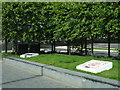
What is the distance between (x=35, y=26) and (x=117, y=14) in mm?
8061

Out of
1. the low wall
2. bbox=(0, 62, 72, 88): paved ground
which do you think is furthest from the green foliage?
bbox=(0, 62, 72, 88): paved ground

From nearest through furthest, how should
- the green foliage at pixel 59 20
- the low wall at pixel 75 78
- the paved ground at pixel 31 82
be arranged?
the low wall at pixel 75 78 → the paved ground at pixel 31 82 → the green foliage at pixel 59 20

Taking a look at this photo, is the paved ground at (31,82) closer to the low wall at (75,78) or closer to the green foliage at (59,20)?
the low wall at (75,78)

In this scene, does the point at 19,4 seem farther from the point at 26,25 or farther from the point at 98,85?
the point at 98,85

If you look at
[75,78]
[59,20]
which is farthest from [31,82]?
[59,20]

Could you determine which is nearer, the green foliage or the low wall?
the low wall

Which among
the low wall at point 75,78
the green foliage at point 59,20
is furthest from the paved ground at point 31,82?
the green foliage at point 59,20

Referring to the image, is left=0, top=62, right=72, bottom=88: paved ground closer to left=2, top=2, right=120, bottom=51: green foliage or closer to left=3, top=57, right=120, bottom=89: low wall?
left=3, top=57, right=120, bottom=89: low wall

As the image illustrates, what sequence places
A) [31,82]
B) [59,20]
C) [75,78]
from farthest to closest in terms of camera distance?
[59,20] < [31,82] < [75,78]

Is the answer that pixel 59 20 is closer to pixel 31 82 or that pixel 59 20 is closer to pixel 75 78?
pixel 31 82

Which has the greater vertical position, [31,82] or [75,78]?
[75,78]

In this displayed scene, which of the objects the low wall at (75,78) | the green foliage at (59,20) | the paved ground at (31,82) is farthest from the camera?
the green foliage at (59,20)

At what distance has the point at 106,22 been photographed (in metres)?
11.1

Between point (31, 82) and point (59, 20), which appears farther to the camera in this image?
point (59, 20)
